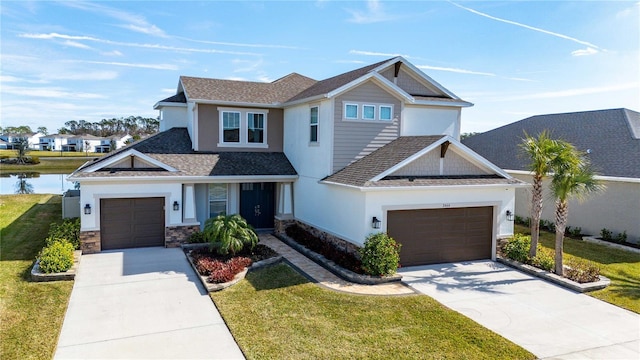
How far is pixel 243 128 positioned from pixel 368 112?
5.94 meters

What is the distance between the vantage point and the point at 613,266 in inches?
543

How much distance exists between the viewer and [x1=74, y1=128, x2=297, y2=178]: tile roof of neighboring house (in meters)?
16.0

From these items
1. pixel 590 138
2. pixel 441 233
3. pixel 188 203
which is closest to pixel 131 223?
pixel 188 203

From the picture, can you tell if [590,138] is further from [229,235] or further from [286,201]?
[229,235]

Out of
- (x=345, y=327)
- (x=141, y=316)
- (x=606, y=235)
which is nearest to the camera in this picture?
(x=345, y=327)

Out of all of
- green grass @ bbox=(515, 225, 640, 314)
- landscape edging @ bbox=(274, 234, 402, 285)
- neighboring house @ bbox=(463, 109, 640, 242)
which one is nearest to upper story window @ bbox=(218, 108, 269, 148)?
landscape edging @ bbox=(274, 234, 402, 285)

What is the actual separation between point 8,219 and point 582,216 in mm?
26080

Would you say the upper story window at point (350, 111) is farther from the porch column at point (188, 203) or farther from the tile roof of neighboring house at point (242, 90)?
the porch column at point (188, 203)

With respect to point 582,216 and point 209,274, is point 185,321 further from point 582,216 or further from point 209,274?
point 582,216

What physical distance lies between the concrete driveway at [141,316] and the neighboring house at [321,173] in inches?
105

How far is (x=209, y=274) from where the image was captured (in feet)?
38.3

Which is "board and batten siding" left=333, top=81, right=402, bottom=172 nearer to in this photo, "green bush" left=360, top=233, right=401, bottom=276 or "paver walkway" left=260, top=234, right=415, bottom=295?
"paver walkway" left=260, top=234, right=415, bottom=295

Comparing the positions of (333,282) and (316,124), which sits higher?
(316,124)

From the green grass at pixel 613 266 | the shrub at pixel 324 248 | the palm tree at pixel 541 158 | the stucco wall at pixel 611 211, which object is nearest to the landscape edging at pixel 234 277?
the shrub at pixel 324 248
